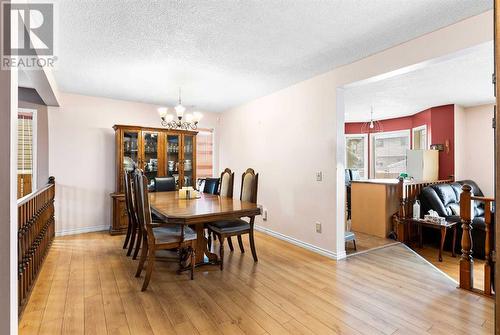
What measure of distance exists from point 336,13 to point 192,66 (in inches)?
70.1

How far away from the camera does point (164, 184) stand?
4.59 meters

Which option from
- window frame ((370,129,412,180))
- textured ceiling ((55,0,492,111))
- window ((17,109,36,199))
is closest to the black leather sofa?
window frame ((370,129,412,180))

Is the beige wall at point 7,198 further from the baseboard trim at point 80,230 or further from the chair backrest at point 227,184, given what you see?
the baseboard trim at point 80,230

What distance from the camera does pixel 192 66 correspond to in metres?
3.23

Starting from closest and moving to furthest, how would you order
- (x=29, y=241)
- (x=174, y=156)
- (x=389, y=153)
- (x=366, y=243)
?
(x=29, y=241) → (x=366, y=243) → (x=174, y=156) → (x=389, y=153)

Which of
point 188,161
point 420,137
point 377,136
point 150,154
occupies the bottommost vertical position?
point 188,161

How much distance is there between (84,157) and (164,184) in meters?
1.45

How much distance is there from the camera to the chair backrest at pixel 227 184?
3.82m

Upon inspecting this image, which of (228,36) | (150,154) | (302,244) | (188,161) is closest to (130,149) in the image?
(150,154)

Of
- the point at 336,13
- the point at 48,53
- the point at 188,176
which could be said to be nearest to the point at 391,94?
the point at 336,13

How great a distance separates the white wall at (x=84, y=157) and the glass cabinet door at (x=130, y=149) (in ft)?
1.32

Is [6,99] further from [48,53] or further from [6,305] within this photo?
[48,53]

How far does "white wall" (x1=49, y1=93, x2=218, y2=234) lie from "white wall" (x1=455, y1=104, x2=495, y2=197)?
6377 millimetres

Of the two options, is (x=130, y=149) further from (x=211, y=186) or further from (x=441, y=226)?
(x=441, y=226)
